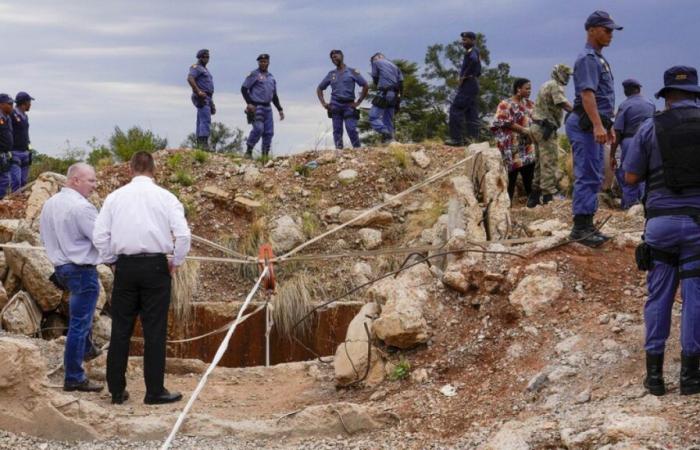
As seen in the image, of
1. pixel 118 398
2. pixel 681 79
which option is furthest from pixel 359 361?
pixel 681 79

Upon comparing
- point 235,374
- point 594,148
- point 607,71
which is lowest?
point 235,374

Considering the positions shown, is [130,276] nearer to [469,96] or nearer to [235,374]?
[235,374]

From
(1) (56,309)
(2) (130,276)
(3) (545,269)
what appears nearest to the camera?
(2) (130,276)

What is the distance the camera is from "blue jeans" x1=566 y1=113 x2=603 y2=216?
7.74 metres

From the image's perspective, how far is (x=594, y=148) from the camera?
7785mm

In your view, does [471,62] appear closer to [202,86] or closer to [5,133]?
[202,86]

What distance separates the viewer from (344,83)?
1470 centimetres

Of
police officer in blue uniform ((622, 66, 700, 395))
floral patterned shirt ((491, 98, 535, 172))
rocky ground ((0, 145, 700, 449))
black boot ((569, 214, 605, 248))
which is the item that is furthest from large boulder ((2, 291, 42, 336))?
police officer in blue uniform ((622, 66, 700, 395))

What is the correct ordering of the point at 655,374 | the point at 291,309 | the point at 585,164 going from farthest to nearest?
the point at 291,309 < the point at 585,164 < the point at 655,374

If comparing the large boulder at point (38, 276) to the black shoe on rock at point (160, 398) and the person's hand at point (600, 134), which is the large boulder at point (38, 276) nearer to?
the black shoe on rock at point (160, 398)

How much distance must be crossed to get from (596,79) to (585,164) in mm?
671

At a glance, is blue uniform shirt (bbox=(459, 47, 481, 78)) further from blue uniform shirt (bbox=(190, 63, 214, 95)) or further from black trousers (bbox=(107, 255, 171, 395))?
black trousers (bbox=(107, 255, 171, 395))

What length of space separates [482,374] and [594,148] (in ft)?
6.71

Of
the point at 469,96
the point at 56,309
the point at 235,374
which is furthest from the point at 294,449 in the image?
the point at 469,96
